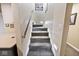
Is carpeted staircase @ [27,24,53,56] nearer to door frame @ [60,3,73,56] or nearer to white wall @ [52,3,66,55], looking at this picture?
white wall @ [52,3,66,55]

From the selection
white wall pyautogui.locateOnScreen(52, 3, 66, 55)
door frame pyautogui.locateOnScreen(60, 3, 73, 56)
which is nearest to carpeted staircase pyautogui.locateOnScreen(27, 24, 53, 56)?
white wall pyautogui.locateOnScreen(52, 3, 66, 55)

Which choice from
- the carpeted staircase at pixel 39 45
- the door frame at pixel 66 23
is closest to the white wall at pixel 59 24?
the door frame at pixel 66 23

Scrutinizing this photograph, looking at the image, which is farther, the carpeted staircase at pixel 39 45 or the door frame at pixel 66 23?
the carpeted staircase at pixel 39 45

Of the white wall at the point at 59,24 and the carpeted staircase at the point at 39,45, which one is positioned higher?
the white wall at the point at 59,24

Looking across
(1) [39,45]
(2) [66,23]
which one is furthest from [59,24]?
(1) [39,45]

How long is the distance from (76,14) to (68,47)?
1.08 meters

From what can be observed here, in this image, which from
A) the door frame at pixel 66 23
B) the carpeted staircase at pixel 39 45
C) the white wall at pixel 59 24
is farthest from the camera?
the carpeted staircase at pixel 39 45

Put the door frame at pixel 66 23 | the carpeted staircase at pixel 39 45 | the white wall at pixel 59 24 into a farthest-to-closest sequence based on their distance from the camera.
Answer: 1. the carpeted staircase at pixel 39 45
2. the white wall at pixel 59 24
3. the door frame at pixel 66 23

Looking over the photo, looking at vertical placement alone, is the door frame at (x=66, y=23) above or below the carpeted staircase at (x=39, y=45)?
above

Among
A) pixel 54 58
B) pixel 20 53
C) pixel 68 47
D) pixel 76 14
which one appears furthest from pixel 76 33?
pixel 54 58

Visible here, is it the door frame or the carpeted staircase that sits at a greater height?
the door frame

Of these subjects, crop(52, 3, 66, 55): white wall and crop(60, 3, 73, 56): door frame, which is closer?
crop(60, 3, 73, 56): door frame

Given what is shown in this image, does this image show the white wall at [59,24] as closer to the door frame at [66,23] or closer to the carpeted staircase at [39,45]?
the door frame at [66,23]

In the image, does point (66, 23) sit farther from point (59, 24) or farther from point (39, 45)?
point (39, 45)
